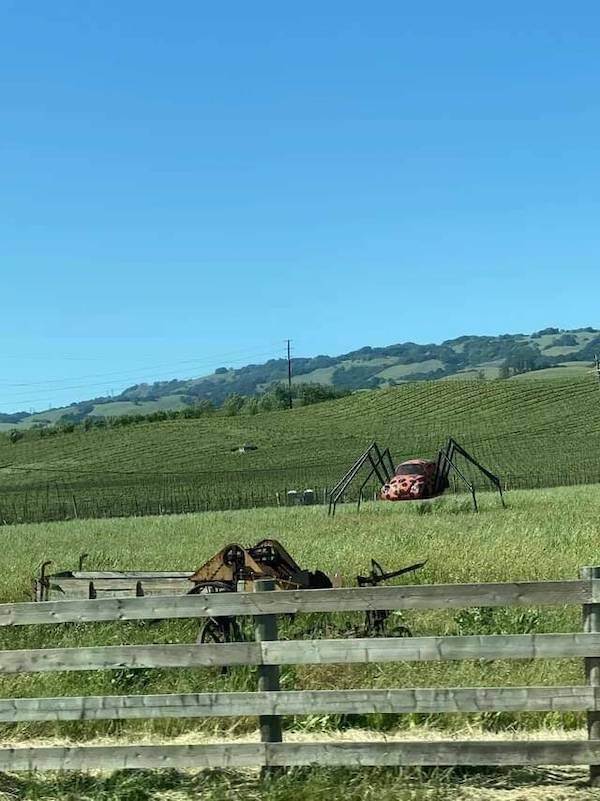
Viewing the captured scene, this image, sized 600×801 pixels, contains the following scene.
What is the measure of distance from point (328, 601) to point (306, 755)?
0.95 metres

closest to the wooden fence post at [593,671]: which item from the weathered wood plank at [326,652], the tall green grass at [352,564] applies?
the weathered wood plank at [326,652]

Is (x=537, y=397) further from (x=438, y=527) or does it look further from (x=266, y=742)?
(x=266, y=742)

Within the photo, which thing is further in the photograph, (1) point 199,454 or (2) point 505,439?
(1) point 199,454

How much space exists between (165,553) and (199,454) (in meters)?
60.9

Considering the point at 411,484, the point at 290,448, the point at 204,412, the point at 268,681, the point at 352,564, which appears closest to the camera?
the point at 268,681

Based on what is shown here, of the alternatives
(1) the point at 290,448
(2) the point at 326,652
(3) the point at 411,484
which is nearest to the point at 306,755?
(2) the point at 326,652

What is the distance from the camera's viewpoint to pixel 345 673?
8461 mm

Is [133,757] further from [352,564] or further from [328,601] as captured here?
[352,564]

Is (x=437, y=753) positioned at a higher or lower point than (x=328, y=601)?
lower

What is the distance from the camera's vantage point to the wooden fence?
19.0ft

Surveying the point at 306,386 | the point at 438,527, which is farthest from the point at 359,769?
the point at 306,386

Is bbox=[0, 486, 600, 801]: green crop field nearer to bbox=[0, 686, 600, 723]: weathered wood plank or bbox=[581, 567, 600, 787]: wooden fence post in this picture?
bbox=[581, 567, 600, 787]: wooden fence post

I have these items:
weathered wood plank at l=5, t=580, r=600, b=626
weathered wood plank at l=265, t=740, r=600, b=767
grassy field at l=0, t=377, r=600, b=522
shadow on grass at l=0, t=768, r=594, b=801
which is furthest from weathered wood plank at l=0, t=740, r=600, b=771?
grassy field at l=0, t=377, r=600, b=522

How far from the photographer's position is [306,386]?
5187 inches
